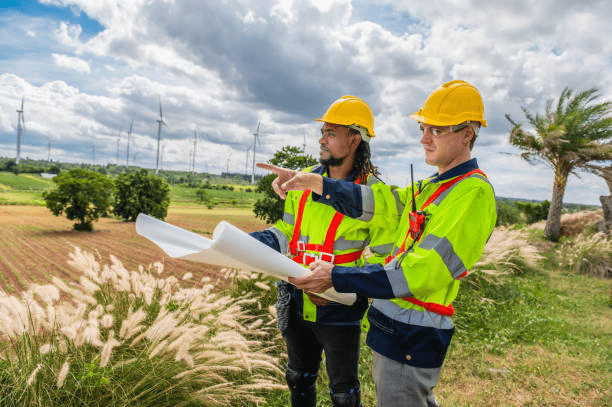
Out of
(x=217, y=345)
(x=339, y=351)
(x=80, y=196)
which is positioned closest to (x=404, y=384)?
(x=339, y=351)

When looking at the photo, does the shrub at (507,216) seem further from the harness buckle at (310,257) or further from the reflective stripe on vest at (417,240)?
the reflective stripe on vest at (417,240)

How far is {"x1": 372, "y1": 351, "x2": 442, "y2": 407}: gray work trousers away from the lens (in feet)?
5.71

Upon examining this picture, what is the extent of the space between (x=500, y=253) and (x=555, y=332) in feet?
10.7

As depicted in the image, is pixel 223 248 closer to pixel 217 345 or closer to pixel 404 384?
pixel 404 384

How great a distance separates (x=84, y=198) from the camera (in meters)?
10.7

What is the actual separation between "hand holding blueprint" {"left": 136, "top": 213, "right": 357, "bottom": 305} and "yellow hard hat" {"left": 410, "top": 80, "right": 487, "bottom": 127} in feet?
3.31

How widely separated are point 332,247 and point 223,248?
35.2 inches

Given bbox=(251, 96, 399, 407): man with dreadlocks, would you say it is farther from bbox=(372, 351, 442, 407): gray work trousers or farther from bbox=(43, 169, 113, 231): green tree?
bbox=(43, 169, 113, 231): green tree

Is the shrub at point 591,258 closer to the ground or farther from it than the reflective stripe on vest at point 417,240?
closer to the ground

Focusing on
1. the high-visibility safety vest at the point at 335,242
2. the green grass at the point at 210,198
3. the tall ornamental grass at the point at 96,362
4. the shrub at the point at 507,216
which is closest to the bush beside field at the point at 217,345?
the tall ornamental grass at the point at 96,362

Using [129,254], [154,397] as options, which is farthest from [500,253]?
[129,254]

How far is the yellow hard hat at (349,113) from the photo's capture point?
8.07 ft

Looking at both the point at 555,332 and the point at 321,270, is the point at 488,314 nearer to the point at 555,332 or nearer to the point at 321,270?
the point at 555,332

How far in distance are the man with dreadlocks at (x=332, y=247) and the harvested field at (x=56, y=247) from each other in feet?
10.2
